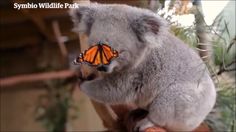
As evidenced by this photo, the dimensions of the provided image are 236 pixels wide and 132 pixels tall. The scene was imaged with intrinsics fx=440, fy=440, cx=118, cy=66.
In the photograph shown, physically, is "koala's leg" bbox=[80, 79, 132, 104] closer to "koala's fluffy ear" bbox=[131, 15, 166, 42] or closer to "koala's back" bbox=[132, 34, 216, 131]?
"koala's back" bbox=[132, 34, 216, 131]

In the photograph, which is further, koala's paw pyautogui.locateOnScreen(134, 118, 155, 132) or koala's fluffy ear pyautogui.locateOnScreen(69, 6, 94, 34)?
koala's paw pyautogui.locateOnScreen(134, 118, 155, 132)

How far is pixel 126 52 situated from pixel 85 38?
0.12m

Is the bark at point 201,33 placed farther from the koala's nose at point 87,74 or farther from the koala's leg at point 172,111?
the koala's nose at point 87,74

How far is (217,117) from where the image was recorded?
1881 mm

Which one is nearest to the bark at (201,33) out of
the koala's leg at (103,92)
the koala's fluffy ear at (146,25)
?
the koala's fluffy ear at (146,25)

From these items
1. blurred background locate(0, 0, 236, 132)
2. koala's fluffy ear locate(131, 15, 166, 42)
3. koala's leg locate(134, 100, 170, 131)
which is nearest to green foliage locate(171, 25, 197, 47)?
blurred background locate(0, 0, 236, 132)

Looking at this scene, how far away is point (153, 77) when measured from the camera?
1.46m

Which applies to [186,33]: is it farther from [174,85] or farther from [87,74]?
[87,74]

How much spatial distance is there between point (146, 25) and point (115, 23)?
0.28 feet

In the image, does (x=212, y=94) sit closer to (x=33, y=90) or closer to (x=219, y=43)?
Answer: (x=219, y=43)

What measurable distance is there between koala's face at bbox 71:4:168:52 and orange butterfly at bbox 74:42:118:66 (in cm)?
11

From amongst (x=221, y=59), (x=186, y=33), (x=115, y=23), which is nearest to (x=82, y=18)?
(x=115, y=23)

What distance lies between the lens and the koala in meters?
1.23

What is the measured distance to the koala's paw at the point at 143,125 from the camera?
4.76 ft
